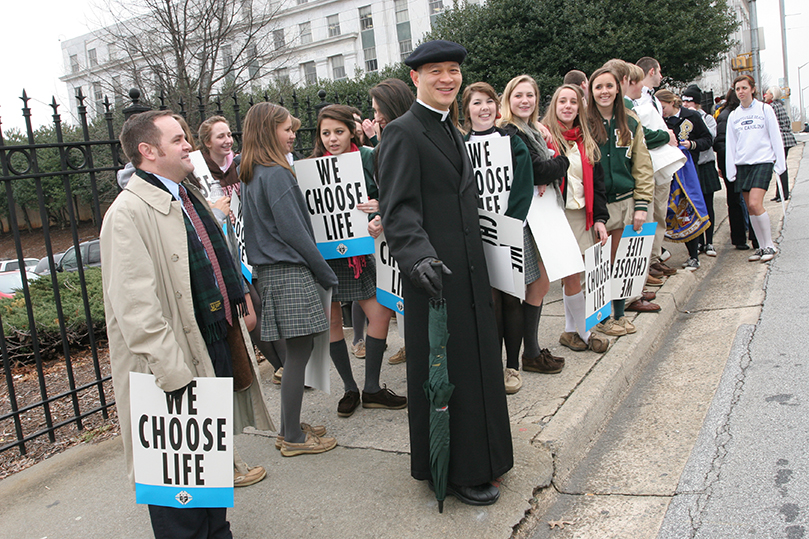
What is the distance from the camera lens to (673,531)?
2.75 meters

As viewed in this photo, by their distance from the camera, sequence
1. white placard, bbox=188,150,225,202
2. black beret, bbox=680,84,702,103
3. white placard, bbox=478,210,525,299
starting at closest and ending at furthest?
white placard, bbox=478,210,525,299 < white placard, bbox=188,150,225,202 < black beret, bbox=680,84,702,103

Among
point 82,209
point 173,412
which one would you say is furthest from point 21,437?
point 82,209

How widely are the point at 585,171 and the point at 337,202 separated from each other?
186 centimetres

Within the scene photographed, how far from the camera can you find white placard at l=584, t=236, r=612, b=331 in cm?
456

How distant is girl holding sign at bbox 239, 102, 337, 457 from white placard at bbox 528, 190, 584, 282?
1438 millimetres

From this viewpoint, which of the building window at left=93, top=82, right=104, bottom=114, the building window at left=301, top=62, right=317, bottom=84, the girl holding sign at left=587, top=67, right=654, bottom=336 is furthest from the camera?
the building window at left=301, top=62, right=317, bottom=84

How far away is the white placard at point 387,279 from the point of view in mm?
3975

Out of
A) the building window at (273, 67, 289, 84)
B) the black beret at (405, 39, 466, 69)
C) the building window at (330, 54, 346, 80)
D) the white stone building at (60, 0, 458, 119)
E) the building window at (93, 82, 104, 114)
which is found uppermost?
the white stone building at (60, 0, 458, 119)

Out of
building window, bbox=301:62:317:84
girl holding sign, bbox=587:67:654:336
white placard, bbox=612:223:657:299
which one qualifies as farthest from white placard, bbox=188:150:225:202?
building window, bbox=301:62:317:84

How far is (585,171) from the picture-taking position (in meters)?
4.64

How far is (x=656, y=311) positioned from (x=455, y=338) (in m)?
3.44

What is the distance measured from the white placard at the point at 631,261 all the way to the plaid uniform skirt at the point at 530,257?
40.5 inches

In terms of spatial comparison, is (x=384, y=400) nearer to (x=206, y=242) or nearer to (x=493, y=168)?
(x=493, y=168)

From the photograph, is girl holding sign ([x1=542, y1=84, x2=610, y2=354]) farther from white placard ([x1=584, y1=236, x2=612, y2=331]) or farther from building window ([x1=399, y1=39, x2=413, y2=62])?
building window ([x1=399, y1=39, x2=413, y2=62])
